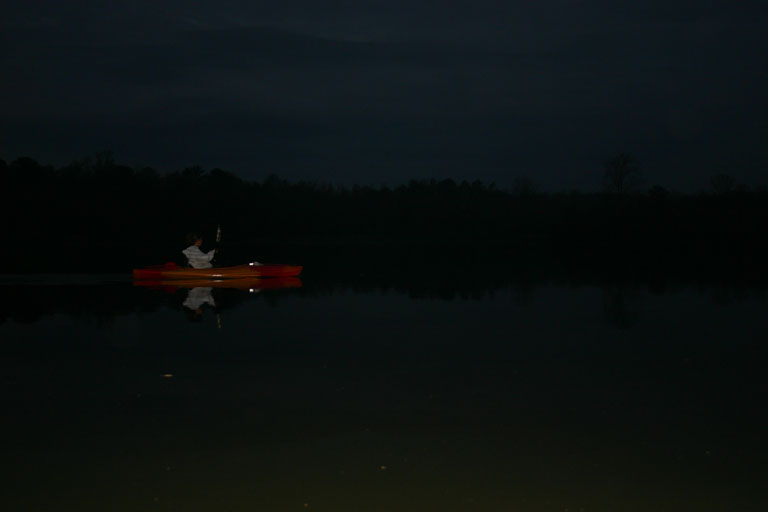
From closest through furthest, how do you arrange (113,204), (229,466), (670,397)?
(229,466) < (670,397) < (113,204)

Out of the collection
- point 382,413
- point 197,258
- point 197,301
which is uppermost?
point 197,258

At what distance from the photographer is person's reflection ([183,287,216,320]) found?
14.1 meters

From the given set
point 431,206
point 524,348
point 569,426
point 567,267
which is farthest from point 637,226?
point 569,426

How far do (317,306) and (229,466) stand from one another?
401 inches

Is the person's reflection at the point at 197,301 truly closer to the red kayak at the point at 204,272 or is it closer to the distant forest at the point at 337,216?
the red kayak at the point at 204,272

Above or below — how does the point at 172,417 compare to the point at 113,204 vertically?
below

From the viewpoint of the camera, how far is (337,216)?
73.6 m

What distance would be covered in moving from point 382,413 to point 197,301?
10.2 m

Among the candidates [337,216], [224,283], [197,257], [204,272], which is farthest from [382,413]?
[337,216]

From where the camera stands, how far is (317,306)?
1557cm

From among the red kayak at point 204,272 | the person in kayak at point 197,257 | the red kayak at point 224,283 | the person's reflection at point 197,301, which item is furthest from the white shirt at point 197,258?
the person's reflection at point 197,301

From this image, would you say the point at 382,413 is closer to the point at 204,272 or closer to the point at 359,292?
the point at 359,292

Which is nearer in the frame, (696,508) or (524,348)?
(696,508)

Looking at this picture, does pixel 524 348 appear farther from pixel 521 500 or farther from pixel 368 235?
pixel 368 235
